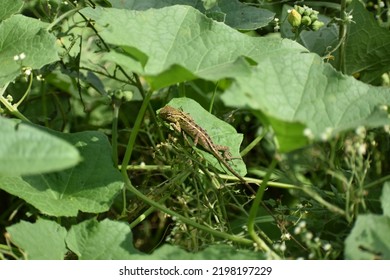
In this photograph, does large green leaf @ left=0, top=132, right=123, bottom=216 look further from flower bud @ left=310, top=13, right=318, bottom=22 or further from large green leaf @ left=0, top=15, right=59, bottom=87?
flower bud @ left=310, top=13, right=318, bottom=22

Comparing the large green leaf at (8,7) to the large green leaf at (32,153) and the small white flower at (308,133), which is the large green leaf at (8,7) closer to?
the large green leaf at (32,153)

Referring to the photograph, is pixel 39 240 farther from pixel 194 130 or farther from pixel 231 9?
pixel 231 9

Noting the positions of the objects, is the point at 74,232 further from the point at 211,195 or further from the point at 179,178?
the point at 211,195

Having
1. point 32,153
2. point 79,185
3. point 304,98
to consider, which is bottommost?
point 79,185

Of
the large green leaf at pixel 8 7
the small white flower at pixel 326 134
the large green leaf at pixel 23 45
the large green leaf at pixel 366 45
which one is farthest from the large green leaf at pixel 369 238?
the large green leaf at pixel 8 7

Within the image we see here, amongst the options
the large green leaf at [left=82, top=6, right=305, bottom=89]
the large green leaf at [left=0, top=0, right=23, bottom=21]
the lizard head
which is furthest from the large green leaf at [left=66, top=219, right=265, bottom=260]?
the large green leaf at [left=0, top=0, right=23, bottom=21]

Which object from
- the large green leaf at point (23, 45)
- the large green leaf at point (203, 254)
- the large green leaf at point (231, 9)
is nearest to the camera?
the large green leaf at point (203, 254)

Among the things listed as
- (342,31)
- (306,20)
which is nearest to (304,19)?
(306,20)
